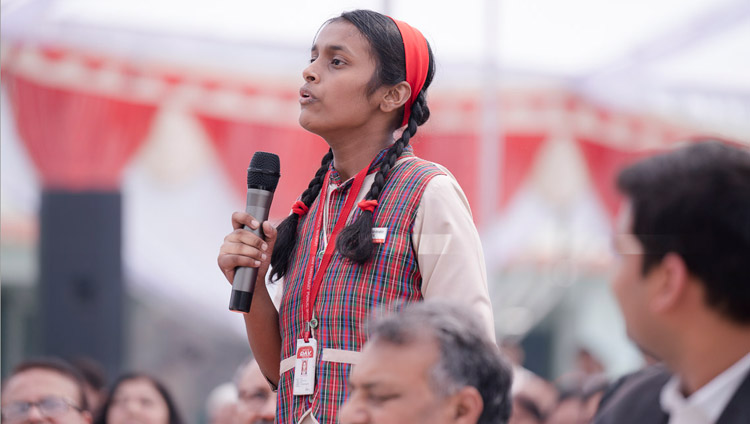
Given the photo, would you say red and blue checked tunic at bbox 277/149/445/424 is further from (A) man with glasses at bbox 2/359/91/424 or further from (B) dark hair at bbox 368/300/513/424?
(A) man with glasses at bbox 2/359/91/424

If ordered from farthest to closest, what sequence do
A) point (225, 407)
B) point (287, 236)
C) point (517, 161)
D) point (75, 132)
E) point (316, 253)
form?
point (517, 161) < point (75, 132) < point (225, 407) < point (287, 236) < point (316, 253)

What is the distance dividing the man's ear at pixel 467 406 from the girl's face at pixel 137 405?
2.56 metres

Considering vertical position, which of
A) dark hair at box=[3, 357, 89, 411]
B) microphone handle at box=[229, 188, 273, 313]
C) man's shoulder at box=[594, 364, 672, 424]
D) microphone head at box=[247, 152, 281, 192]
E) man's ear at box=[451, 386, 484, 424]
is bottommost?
dark hair at box=[3, 357, 89, 411]

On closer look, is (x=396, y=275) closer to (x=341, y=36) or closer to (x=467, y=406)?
(x=467, y=406)

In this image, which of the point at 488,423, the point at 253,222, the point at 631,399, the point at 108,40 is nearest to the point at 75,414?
the point at 253,222

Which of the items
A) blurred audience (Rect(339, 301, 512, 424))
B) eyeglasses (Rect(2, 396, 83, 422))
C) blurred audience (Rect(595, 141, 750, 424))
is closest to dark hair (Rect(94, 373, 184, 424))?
eyeglasses (Rect(2, 396, 83, 422))

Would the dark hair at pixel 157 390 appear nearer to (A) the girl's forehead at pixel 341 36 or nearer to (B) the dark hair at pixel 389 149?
(B) the dark hair at pixel 389 149

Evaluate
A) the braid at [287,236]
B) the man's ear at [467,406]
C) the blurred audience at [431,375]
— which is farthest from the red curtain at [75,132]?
the man's ear at [467,406]

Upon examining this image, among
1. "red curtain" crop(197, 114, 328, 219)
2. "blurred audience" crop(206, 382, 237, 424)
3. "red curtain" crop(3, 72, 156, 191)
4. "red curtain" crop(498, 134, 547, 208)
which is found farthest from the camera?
"red curtain" crop(498, 134, 547, 208)

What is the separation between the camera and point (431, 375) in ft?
5.38

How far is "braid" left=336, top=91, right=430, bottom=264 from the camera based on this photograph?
1.89m

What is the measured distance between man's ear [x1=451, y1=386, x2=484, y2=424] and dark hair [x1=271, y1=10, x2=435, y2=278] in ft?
1.24

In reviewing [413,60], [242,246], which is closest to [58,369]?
[242,246]

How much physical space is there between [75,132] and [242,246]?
4556 mm
